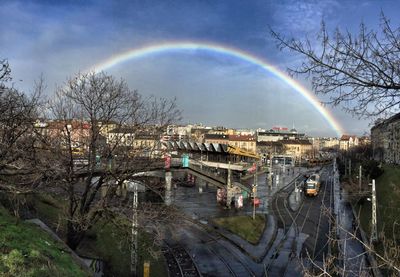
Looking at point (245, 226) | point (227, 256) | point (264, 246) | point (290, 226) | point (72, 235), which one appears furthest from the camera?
point (290, 226)

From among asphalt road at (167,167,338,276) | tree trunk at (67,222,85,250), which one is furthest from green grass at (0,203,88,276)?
asphalt road at (167,167,338,276)

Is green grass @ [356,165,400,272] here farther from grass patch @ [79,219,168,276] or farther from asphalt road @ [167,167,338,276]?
grass patch @ [79,219,168,276]

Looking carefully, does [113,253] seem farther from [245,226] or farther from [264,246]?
[245,226]

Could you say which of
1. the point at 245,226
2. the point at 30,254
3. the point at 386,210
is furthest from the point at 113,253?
the point at 386,210

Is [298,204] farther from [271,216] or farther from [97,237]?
[97,237]

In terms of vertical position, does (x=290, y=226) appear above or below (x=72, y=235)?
below

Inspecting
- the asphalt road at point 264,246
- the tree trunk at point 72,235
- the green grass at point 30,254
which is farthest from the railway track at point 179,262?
the green grass at point 30,254

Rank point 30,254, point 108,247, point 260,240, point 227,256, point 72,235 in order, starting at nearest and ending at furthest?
point 30,254 → point 72,235 → point 108,247 → point 227,256 → point 260,240

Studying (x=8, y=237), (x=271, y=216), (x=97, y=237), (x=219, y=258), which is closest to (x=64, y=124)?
(x=8, y=237)
